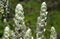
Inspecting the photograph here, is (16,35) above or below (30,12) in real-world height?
above

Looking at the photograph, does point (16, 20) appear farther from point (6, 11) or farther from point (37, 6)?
point (37, 6)

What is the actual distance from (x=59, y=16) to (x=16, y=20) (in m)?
13.7

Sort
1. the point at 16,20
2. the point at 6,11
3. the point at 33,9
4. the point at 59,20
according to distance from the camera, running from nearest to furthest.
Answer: the point at 16,20, the point at 6,11, the point at 59,20, the point at 33,9

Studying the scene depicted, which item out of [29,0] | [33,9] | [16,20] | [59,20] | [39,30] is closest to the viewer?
[16,20]

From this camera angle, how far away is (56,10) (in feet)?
57.0

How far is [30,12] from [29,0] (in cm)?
270

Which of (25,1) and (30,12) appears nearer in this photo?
(30,12)

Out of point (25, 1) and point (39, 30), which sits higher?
point (39, 30)

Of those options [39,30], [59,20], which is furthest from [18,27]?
[59,20]

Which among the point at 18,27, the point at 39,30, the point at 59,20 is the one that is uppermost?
the point at 18,27

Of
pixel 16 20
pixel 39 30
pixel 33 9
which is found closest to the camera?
pixel 16 20

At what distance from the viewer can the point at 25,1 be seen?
17.8 metres

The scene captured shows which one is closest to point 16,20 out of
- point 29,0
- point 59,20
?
point 59,20

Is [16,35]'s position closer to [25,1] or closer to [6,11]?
[6,11]
